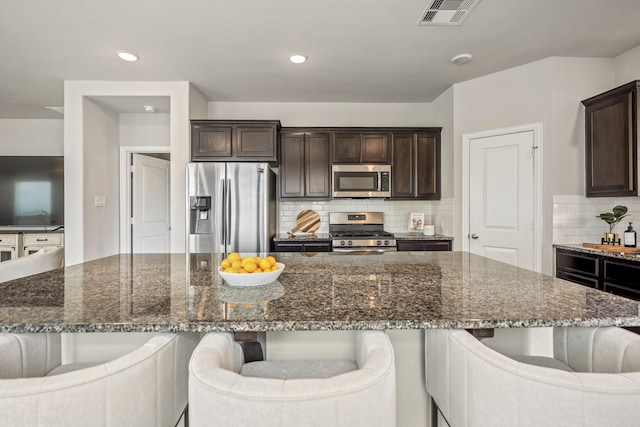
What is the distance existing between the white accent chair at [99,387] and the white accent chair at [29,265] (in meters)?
0.97

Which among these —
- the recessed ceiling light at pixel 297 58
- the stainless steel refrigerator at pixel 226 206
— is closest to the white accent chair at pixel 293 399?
the stainless steel refrigerator at pixel 226 206

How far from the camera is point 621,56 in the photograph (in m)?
2.99

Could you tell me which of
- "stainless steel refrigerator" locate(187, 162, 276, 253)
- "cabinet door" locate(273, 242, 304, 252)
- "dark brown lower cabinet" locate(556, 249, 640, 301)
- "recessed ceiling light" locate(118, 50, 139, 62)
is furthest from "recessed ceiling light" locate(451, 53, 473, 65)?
"recessed ceiling light" locate(118, 50, 139, 62)

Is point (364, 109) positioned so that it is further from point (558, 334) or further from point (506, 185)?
point (558, 334)

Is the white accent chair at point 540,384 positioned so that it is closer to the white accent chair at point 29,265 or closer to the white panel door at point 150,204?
the white accent chair at point 29,265

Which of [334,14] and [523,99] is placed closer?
[334,14]

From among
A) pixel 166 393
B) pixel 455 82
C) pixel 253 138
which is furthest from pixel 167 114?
pixel 166 393

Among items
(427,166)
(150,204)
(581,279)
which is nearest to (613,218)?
(581,279)

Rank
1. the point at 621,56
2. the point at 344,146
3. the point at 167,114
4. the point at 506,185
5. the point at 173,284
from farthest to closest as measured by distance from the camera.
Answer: the point at 167,114, the point at 344,146, the point at 506,185, the point at 621,56, the point at 173,284

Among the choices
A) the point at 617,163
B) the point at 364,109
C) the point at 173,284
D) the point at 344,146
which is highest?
the point at 364,109

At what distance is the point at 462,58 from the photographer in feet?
9.76

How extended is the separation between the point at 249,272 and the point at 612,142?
3.28 m

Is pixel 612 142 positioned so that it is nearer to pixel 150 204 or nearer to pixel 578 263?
pixel 578 263

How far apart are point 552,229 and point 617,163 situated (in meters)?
0.74
